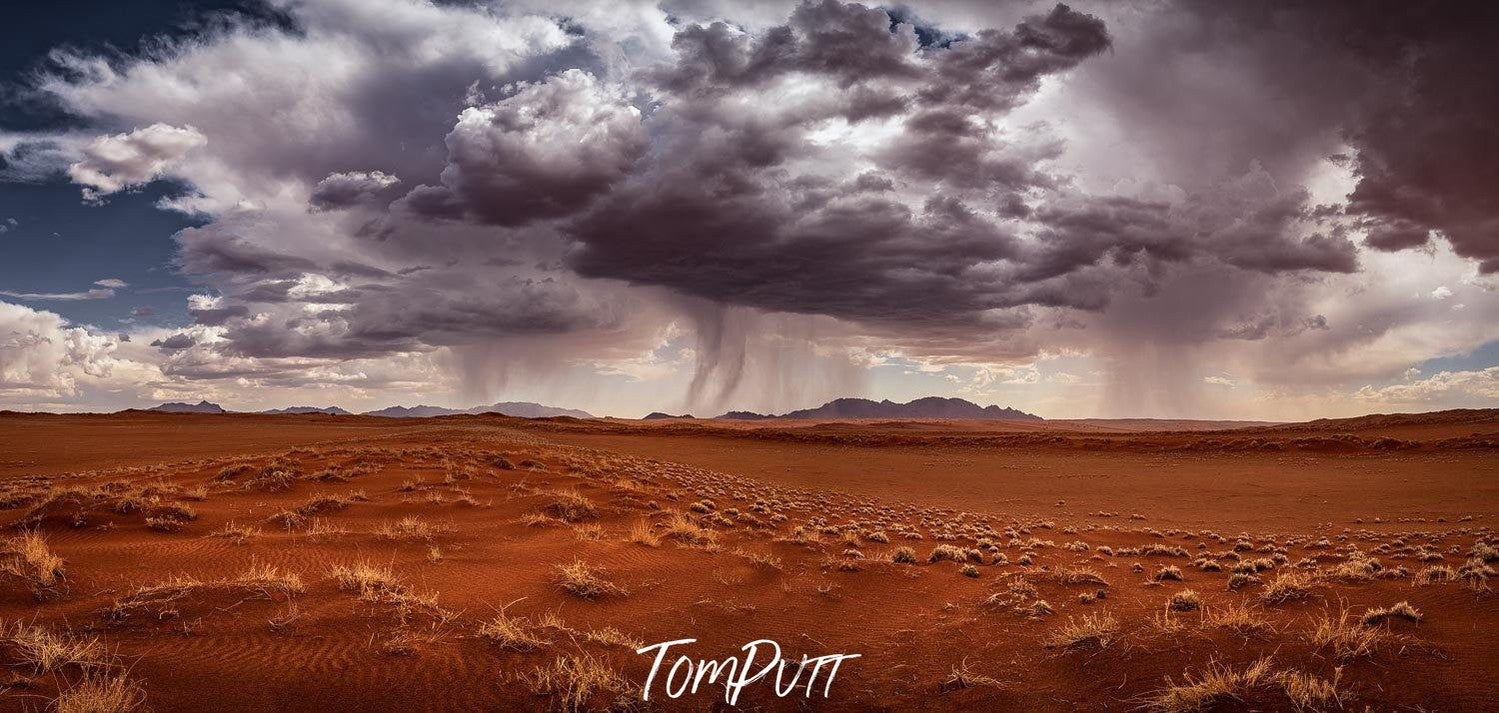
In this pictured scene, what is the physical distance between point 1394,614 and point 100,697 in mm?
13257

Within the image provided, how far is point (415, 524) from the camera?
14.1 meters

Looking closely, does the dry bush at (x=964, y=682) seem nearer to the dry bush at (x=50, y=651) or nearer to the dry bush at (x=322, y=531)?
the dry bush at (x=50, y=651)

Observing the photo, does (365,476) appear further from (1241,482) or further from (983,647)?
(1241,482)

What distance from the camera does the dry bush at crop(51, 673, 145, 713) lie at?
5.53 meters

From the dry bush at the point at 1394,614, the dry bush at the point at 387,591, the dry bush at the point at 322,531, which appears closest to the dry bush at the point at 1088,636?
the dry bush at the point at 1394,614

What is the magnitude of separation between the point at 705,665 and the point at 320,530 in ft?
30.7

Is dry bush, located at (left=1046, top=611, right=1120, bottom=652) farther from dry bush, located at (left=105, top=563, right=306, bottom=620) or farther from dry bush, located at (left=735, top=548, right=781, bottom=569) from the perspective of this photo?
dry bush, located at (left=105, top=563, right=306, bottom=620)

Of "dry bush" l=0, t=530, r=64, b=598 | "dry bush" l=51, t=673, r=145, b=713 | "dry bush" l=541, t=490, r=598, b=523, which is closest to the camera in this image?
"dry bush" l=51, t=673, r=145, b=713

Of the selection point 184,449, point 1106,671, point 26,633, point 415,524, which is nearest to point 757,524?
point 415,524

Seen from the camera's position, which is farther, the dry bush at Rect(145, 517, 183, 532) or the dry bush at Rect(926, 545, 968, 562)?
the dry bush at Rect(926, 545, 968, 562)

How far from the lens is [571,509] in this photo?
17.0 meters

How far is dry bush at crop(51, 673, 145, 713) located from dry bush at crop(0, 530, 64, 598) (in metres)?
3.69

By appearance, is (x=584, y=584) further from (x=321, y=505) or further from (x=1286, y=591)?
(x=1286, y=591)

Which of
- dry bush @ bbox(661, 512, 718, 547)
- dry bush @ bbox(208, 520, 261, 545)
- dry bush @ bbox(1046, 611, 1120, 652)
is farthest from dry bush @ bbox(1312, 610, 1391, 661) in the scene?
dry bush @ bbox(208, 520, 261, 545)
